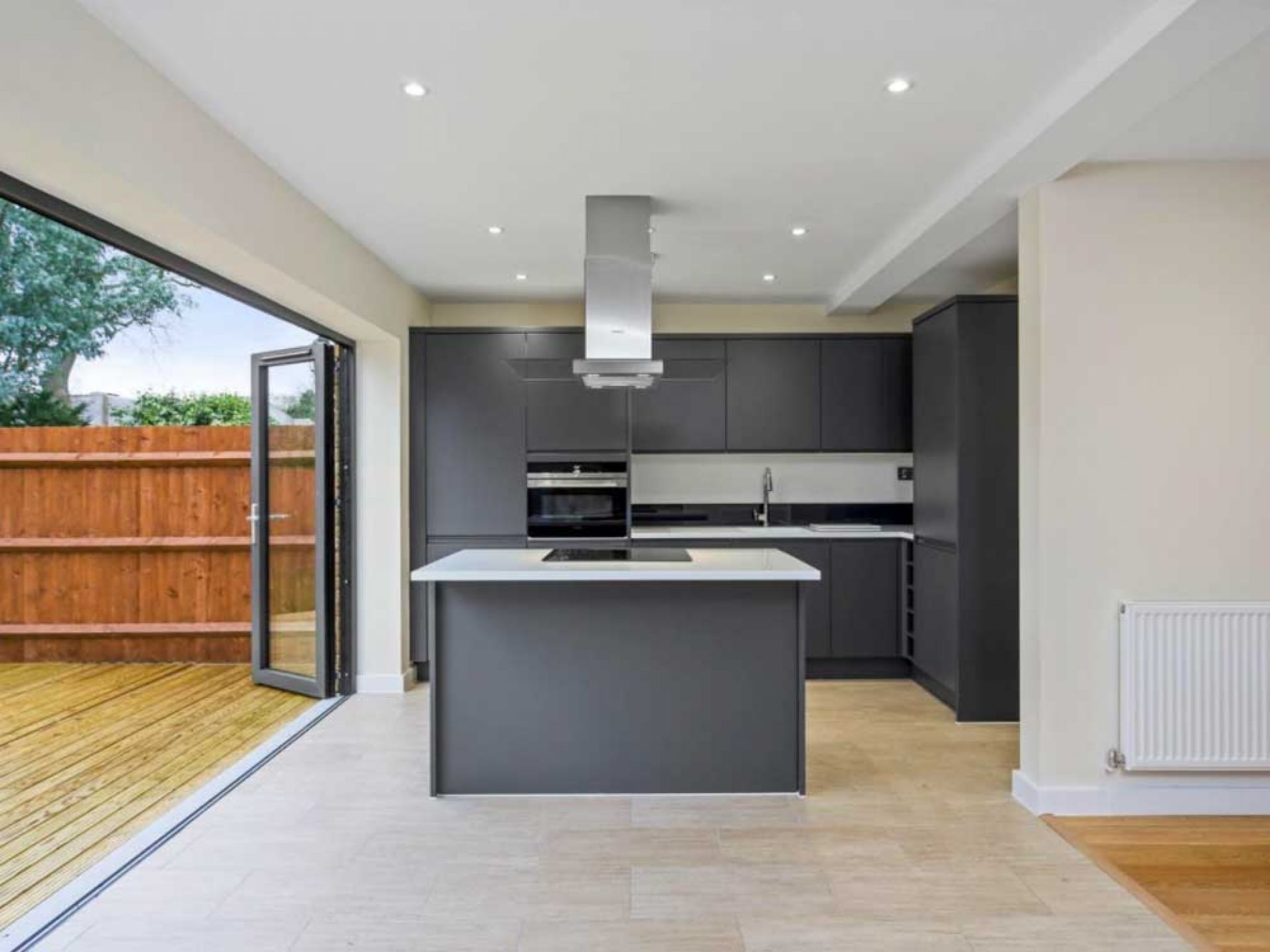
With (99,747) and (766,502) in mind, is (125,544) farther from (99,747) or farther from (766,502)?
(766,502)

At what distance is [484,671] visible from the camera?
3170mm

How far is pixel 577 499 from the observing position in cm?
503

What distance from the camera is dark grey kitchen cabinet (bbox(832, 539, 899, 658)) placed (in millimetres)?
4957

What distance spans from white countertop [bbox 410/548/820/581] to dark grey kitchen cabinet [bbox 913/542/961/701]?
144 cm

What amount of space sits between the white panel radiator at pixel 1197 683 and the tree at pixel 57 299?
3917 millimetres

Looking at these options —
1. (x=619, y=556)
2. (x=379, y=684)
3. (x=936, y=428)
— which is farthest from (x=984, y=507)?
(x=379, y=684)

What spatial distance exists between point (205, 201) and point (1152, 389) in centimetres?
344

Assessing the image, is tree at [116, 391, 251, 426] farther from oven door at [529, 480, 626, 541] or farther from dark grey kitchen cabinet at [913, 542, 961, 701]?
dark grey kitchen cabinet at [913, 542, 961, 701]

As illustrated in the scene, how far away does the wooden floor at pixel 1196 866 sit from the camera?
7.43 feet

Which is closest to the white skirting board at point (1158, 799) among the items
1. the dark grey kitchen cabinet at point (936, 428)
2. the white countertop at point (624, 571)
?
the white countertop at point (624, 571)

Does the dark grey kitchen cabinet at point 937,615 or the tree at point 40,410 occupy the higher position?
the tree at point 40,410

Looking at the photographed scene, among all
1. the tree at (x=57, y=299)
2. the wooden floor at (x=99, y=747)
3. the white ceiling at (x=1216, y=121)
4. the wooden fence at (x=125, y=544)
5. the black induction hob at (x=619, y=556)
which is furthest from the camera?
the wooden fence at (x=125, y=544)

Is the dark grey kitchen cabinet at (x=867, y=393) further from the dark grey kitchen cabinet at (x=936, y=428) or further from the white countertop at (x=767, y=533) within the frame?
the white countertop at (x=767, y=533)

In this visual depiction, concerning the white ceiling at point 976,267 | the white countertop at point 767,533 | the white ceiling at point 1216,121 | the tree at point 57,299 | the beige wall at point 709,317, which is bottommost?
the white countertop at point 767,533
